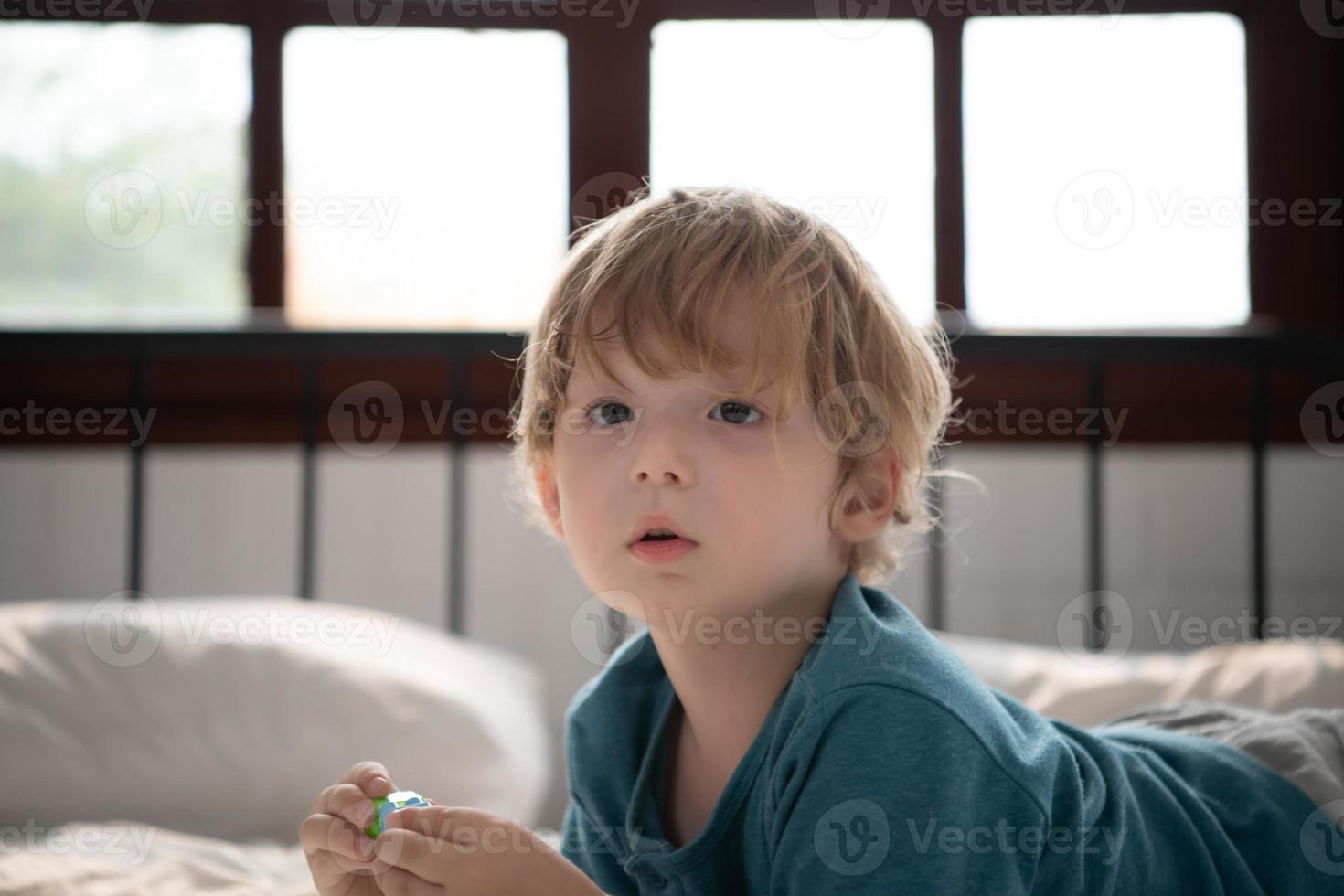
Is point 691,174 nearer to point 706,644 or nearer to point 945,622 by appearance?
point 945,622

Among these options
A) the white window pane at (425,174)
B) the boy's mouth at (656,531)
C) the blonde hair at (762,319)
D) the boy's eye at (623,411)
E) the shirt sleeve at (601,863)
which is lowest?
the shirt sleeve at (601,863)

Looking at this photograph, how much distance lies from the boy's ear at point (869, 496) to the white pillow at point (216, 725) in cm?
54

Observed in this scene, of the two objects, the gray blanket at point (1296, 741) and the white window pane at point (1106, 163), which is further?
the white window pane at point (1106, 163)

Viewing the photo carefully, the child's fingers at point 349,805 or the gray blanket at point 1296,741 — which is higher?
the child's fingers at point 349,805

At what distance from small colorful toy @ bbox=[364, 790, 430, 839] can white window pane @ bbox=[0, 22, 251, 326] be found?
1505 mm

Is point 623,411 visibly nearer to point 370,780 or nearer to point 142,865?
point 370,780

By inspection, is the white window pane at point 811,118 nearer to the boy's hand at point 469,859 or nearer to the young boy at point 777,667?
the young boy at point 777,667

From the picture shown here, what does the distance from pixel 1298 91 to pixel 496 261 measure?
4.60 ft

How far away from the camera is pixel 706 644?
758mm

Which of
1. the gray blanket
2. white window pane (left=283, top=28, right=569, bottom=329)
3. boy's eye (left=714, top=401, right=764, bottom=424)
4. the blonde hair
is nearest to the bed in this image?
the gray blanket

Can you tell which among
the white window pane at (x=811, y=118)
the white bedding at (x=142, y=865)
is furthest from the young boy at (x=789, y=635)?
the white window pane at (x=811, y=118)

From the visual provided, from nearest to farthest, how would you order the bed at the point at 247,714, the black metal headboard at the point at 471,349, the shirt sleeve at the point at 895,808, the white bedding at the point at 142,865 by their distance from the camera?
1. the shirt sleeve at the point at 895,808
2. the white bedding at the point at 142,865
3. the bed at the point at 247,714
4. the black metal headboard at the point at 471,349

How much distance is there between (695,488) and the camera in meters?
0.68

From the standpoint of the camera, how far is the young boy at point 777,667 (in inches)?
25.0
